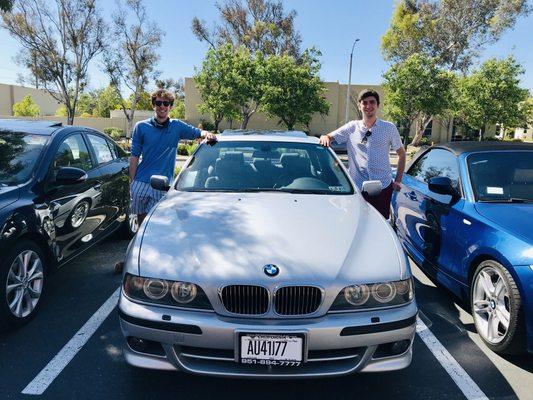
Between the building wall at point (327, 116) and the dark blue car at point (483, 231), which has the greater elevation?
the building wall at point (327, 116)

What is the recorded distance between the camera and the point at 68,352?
304 centimetres

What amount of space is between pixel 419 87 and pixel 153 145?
2531cm

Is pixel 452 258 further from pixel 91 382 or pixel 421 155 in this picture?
pixel 91 382

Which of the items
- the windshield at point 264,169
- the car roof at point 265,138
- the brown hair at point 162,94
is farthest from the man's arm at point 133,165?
the car roof at point 265,138

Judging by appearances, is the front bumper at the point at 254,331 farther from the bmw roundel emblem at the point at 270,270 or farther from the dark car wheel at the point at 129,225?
the dark car wheel at the point at 129,225

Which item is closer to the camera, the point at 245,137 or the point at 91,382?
the point at 91,382

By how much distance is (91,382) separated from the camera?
2.69m

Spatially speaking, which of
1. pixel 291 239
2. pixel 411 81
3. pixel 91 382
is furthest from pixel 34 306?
pixel 411 81

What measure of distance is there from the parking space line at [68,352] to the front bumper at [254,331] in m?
0.76

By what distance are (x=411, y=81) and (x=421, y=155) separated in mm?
23267

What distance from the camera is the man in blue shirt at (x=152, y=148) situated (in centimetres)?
432

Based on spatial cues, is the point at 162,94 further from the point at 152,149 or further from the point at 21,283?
the point at 21,283

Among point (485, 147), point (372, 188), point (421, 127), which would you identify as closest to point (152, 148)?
point (372, 188)

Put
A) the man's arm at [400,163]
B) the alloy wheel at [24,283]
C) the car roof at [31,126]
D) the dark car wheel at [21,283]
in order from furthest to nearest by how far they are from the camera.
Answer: the man's arm at [400,163], the car roof at [31,126], the alloy wheel at [24,283], the dark car wheel at [21,283]
